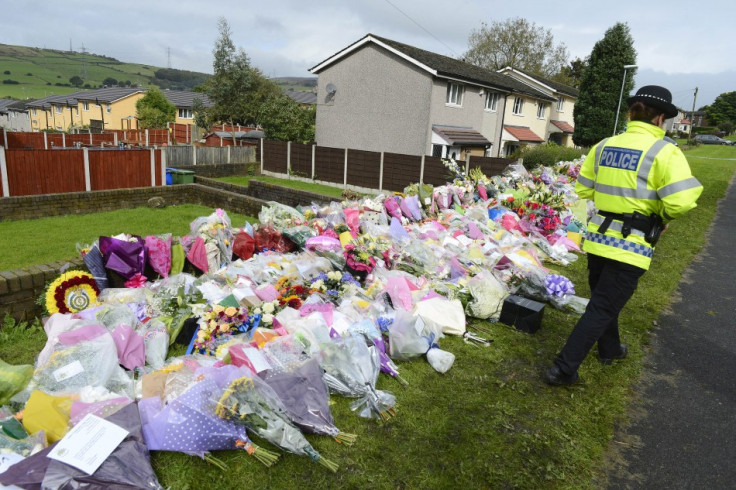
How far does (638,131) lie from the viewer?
3.07 m

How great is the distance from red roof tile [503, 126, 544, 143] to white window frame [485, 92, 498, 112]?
2.45 metres

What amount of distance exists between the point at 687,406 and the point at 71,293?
4931mm

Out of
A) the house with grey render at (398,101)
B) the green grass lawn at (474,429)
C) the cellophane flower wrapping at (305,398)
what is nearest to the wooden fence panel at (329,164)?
the house with grey render at (398,101)

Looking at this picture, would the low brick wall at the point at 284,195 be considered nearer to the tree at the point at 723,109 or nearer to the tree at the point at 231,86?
the tree at the point at 231,86

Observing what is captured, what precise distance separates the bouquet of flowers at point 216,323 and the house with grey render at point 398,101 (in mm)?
18264

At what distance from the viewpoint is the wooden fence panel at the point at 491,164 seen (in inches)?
585

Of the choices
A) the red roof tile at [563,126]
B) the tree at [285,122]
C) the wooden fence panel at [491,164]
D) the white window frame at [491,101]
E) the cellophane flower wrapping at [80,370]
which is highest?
the white window frame at [491,101]

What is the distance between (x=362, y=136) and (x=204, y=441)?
21.4m

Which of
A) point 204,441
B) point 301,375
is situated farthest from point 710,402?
point 204,441

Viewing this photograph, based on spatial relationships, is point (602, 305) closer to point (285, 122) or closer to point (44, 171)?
point (44, 171)

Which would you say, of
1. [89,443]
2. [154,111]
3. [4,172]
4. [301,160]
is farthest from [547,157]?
[154,111]

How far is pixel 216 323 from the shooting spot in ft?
11.8

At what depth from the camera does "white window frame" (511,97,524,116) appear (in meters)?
29.6

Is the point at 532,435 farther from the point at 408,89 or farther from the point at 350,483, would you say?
the point at 408,89
